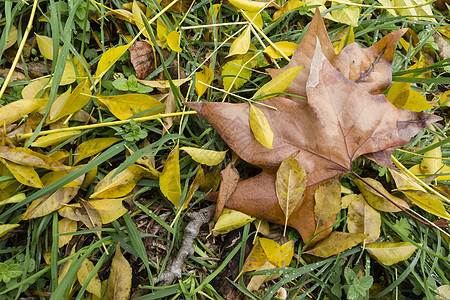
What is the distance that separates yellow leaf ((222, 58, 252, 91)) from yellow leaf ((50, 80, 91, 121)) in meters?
0.58

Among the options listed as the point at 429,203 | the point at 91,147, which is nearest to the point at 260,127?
the point at 91,147

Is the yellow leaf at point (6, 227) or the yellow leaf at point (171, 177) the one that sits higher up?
the yellow leaf at point (171, 177)

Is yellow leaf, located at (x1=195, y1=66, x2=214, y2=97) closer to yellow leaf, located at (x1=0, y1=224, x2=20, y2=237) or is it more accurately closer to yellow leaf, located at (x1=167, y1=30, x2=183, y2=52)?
yellow leaf, located at (x1=167, y1=30, x2=183, y2=52)

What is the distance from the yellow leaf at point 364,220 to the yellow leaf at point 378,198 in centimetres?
3

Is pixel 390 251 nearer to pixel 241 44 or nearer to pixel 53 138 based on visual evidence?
pixel 241 44

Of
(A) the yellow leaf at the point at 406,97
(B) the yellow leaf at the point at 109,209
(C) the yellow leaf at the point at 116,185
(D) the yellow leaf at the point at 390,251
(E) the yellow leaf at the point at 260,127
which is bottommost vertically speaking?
(D) the yellow leaf at the point at 390,251

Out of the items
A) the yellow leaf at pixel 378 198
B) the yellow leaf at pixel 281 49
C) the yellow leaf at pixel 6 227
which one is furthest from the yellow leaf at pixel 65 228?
the yellow leaf at pixel 378 198

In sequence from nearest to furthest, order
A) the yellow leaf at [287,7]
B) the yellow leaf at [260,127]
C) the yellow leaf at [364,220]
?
the yellow leaf at [260,127], the yellow leaf at [364,220], the yellow leaf at [287,7]

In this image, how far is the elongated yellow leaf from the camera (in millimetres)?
1311

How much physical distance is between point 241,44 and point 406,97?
76cm

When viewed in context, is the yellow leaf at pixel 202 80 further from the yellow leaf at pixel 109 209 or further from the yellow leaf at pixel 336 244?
the yellow leaf at pixel 336 244

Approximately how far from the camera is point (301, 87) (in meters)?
1.22

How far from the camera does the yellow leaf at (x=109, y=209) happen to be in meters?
1.16

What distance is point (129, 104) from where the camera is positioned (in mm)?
1235
